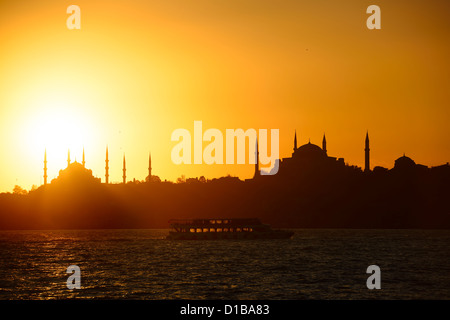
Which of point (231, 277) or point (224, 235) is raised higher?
point (231, 277)

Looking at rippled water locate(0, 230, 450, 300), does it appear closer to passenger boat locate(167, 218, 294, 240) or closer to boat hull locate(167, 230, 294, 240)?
boat hull locate(167, 230, 294, 240)

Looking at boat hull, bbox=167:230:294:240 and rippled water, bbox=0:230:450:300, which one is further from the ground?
rippled water, bbox=0:230:450:300

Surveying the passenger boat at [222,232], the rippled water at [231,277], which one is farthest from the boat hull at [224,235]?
the rippled water at [231,277]

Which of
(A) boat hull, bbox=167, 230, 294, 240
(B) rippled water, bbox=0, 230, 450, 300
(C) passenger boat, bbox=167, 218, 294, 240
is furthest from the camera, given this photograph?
(C) passenger boat, bbox=167, 218, 294, 240

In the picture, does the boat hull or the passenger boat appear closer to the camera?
the boat hull

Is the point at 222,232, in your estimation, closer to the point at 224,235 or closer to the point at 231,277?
the point at 224,235

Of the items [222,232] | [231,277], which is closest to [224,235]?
[222,232]

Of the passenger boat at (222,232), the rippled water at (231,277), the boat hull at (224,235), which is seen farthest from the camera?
the passenger boat at (222,232)

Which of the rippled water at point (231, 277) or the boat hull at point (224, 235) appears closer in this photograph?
the rippled water at point (231, 277)

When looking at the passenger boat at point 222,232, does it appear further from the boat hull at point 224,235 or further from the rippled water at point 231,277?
the rippled water at point 231,277

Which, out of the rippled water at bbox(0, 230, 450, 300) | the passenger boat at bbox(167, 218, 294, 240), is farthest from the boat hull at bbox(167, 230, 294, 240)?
the rippled water at bbox(0, 230, 450, 300)
